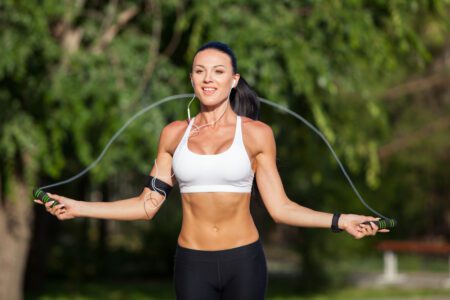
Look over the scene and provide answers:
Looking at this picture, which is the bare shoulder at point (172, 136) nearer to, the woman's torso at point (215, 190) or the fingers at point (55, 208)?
the woman's torso at point (215, 190)

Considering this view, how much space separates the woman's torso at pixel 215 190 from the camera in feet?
13.5

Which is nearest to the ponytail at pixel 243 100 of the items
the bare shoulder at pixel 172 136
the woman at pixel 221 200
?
the woman at pixel 221 200

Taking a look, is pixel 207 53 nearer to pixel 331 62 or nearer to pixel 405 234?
pixel 331 62

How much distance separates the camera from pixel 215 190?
4125 millimetres

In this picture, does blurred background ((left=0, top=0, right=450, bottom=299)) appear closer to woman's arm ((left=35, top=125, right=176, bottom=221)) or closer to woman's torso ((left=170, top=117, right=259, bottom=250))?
woman's arm ((left=35, top=125, right=176, bottom=221))

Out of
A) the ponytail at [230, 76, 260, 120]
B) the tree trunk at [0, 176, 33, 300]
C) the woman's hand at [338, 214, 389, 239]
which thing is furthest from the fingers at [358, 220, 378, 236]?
the tree trunk at [0, 176, 33, 300]

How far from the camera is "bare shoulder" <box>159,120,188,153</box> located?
439 cm

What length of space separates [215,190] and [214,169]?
106mm

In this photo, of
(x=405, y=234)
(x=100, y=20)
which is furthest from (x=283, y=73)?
(x=405, y=234)

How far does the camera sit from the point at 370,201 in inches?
1071

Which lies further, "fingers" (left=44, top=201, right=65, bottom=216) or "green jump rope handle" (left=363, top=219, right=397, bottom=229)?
"fingers" (left=44, top=201, right=65, bottom=216)

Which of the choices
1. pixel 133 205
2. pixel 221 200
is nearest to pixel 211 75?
pixel 221 200

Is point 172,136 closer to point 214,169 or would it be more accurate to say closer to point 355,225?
point 214,169

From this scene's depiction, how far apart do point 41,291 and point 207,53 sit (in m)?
17.7
